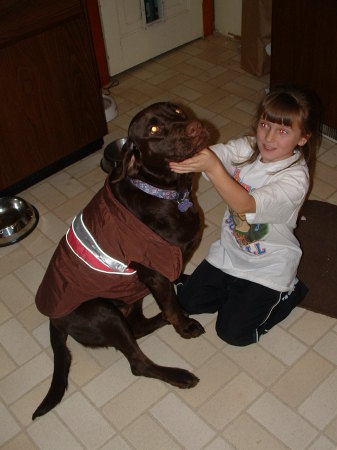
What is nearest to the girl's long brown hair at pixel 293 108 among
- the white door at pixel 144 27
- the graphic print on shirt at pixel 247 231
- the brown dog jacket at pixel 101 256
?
the graphic print on shirt at pixel 247 231

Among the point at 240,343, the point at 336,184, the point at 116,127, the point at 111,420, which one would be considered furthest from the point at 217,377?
the point at 116,127

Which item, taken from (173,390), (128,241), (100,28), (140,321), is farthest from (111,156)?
(173,390)

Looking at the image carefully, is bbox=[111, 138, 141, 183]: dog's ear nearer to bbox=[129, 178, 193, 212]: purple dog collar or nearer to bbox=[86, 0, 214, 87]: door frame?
bbox=[129, 178, 193, 212]: purple dog collar

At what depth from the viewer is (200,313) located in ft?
7.24

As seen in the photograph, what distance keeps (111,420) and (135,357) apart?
0.28 m

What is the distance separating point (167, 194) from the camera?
67.3 inches

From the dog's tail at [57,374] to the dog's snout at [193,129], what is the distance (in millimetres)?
962

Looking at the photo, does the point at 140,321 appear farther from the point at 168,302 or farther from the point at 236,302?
the point at 236,302

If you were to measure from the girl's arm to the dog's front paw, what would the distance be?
0.66 metres

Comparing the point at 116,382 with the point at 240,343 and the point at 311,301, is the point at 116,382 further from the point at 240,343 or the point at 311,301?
the point at 311,301

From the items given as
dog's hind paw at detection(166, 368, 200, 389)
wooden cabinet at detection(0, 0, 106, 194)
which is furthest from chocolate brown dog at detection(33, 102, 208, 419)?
wooden cabinet at detection(0, 0, 106, 194)

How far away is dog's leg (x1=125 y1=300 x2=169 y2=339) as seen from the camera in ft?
6.95

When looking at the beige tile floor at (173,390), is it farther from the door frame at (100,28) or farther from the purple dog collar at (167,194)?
the door frame at (100,28)

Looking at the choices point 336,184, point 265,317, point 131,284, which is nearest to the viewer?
point 131,284
